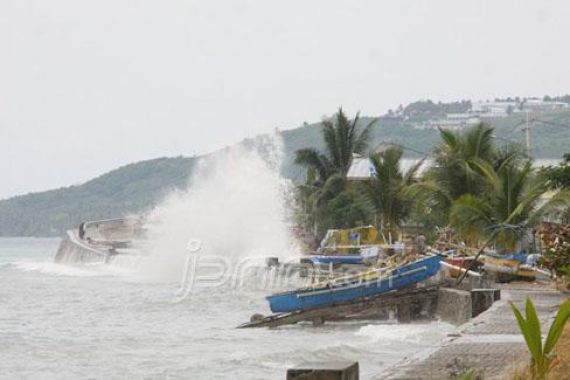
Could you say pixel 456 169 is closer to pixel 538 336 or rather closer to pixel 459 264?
pixel 459 264

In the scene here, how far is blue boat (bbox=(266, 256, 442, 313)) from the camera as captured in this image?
29.6m

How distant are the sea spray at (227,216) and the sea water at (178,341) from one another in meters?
26.8

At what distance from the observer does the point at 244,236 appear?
243 feet

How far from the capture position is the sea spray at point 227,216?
72.7 metres

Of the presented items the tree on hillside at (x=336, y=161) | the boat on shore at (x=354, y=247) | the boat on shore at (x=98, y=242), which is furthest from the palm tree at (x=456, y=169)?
the boat on shore at (x=98, y=242)

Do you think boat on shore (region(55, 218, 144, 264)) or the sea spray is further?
boat on shore (region(55, 218, 144, 264))

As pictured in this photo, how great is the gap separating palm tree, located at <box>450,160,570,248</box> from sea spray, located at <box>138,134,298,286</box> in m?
34.9

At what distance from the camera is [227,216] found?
7531cm

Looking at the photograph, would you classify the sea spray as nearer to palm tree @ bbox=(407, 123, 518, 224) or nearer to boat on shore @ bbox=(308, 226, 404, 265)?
boat on shore @ bbox=(308, 226, 404, 265)

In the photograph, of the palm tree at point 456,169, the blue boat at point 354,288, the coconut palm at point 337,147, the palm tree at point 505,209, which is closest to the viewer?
the blue boat at point 354,288

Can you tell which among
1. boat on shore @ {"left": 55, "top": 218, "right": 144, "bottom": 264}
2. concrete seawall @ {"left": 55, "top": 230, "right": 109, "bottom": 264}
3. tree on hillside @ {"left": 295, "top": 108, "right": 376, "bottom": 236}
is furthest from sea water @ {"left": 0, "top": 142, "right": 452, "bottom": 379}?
tree on hillside @ {"left": 295, "top": 108, "right": 376, "bottom": 236}

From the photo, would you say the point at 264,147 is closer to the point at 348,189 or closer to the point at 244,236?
the point at 244,236

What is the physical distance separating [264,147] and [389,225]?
34.1m

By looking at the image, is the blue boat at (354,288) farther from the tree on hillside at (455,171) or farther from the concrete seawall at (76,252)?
the concrete seawall at (76,252)
